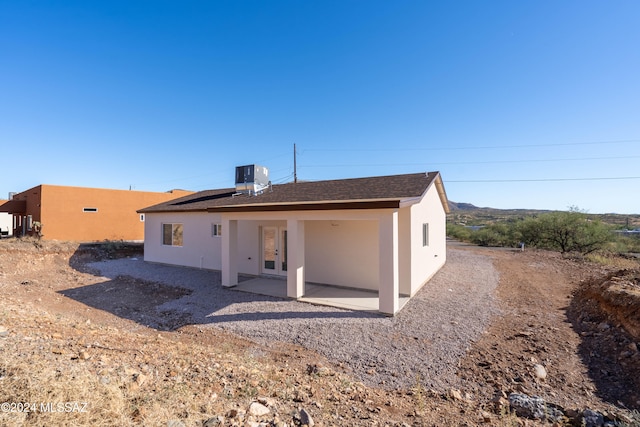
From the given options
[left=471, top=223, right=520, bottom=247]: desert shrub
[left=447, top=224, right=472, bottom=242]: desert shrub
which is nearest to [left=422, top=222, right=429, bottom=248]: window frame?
[left=471, top=223, right=520, bottom=247]: desert shrub

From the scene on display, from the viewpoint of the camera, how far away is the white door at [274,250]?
35.1ft

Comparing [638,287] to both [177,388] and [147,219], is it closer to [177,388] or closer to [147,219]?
[177,388]

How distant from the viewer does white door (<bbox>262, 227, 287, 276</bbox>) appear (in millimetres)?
10703

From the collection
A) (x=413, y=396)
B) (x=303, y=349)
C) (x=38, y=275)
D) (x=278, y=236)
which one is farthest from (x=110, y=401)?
(x=38, y=275)

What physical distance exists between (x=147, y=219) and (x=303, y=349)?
13.1 meters

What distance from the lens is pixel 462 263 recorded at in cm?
1456

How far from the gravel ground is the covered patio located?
307 mm

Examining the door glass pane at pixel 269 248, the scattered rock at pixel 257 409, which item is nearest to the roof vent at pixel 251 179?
the door glass pane at pixel 269 248

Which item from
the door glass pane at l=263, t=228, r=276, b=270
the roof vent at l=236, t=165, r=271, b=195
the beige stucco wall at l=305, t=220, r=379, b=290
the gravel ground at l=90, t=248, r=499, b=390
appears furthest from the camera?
the roof vent at l=236, t=165, r=271, b=195

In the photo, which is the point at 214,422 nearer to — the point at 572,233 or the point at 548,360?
the point at 548,360

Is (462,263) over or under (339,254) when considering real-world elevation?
under

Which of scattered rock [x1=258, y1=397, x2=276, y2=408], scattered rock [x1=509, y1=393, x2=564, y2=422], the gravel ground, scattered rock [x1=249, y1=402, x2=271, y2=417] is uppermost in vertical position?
scattered rock [x1=249, y1=402, x2=271, y2=417]

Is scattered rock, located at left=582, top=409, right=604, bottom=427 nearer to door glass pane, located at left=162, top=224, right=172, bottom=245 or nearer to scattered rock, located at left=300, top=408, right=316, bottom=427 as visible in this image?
scattered rock, located at left=300, top=408, right=316, bottom=427

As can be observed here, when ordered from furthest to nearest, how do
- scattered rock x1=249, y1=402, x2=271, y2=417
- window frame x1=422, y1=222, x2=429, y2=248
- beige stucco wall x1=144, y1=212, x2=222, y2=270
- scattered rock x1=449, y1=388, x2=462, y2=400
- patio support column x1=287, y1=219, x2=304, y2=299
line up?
beige stucco wall x1=144, y1=212, x2=222, y2=270 → window frame x1=422, y1=222, x2=429, y2=248 → patio support column x1=287, y1=219, x2=304, y2=299 → scattered rock x1=449, y1=388, x2=462, y2=400 → scattered rock x1=249, y1=402, x2=271, y2=417
